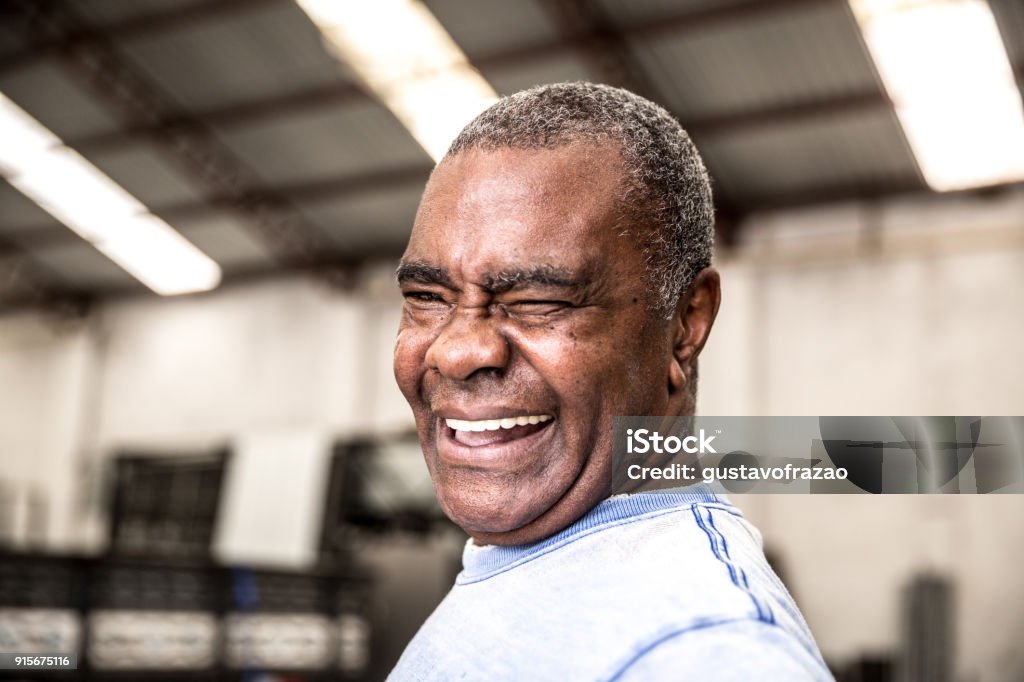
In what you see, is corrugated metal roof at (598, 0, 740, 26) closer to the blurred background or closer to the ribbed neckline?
the blurred background

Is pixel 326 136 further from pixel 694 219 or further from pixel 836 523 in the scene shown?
pixel 694 219

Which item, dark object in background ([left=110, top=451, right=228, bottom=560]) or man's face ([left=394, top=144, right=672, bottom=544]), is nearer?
man's face ([left=394, top=144, right=672, bottom=544])

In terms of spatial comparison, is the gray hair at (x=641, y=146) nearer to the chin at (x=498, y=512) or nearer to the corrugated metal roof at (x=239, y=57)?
the chin at (x=498, y=512)

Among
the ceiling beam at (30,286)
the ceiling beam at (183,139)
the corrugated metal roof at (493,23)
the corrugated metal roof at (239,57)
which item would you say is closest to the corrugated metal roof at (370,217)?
the ceiling beam at (183,139)

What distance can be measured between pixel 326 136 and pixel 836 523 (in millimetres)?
7703

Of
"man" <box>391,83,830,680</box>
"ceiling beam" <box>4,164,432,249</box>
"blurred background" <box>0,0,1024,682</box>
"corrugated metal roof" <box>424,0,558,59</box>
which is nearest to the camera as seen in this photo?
"man" <box>391,83,830,680</box>

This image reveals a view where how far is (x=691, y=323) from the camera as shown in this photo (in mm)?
1266

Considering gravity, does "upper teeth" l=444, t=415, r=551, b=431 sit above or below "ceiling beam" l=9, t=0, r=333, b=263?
below

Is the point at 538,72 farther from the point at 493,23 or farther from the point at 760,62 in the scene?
the point at 760,62

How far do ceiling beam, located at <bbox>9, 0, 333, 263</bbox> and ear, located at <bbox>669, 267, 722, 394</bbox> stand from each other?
41.8ft

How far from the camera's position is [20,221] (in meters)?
16.2

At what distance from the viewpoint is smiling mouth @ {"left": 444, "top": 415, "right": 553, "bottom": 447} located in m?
1.15

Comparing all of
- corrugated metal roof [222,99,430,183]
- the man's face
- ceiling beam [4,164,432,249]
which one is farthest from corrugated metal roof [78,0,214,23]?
the man's face

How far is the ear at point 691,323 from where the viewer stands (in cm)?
122
